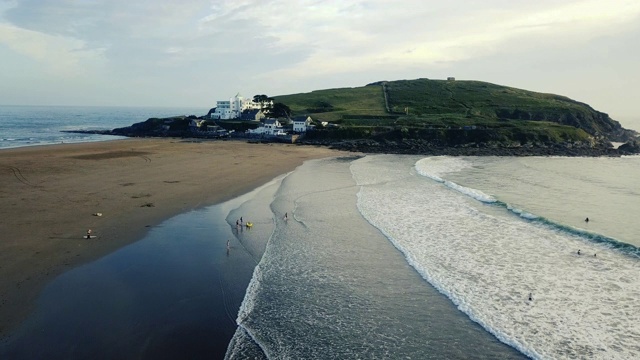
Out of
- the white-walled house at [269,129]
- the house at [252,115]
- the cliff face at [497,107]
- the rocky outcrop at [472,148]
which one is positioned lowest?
the rocky outcrop at [472,148]

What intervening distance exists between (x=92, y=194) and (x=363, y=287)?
24205 mm

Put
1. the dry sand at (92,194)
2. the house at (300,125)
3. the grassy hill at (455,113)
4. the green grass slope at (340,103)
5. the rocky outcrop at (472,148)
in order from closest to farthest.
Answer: the dry sand at (92,194), the rocky outcrop at (472,148), the grassy hill at (455,113), the house at (300,125), the green grass slope at (340,103)

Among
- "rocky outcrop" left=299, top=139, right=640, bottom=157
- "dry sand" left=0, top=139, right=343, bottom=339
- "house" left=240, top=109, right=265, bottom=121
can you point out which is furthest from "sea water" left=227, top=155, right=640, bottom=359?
"house" left=240, top=109, right=265, bottom=121

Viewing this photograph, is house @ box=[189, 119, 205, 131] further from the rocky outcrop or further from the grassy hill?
the grassy hill

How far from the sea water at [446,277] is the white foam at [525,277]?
62mm

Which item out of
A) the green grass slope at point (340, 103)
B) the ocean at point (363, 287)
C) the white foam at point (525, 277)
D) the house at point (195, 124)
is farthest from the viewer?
the green grass slope at point (340, 103)

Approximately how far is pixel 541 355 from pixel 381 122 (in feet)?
256

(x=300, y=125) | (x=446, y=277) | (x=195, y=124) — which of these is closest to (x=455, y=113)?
(x=300, y=125)

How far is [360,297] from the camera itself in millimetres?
17016

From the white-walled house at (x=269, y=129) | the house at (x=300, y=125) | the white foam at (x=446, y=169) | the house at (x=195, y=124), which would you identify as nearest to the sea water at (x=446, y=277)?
the white foam at (x=446, y=169)

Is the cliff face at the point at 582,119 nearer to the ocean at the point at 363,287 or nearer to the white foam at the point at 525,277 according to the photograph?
the ocean at the point at 363,287

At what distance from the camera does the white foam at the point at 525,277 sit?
14062mm

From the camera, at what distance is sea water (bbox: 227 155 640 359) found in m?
13.7

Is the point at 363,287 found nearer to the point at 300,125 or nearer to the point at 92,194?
the point at 92,194
